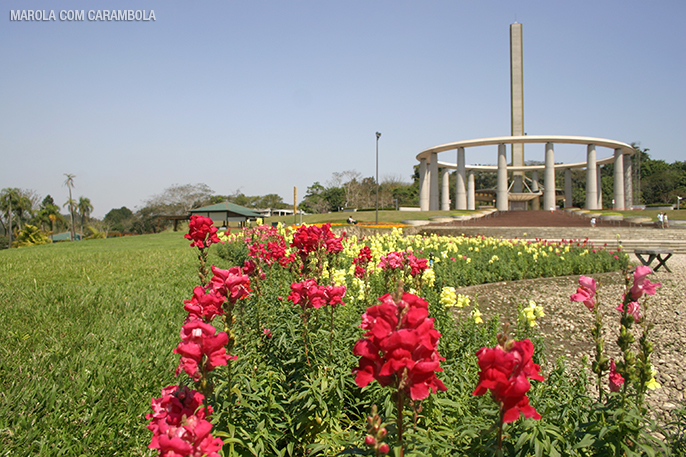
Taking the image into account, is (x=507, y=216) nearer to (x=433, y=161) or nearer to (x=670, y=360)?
(x=433, y=161)

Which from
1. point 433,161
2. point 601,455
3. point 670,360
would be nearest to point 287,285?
point 601,455

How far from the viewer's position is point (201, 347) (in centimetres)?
125

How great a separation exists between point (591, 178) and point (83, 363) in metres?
49.0

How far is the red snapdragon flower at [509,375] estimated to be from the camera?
104 cm

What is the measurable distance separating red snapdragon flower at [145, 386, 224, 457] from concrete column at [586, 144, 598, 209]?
49.2 metres

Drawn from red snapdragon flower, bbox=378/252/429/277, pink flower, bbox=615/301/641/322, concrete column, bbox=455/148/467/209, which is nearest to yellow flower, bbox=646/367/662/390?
pink flower, bbox=615/301/641/322

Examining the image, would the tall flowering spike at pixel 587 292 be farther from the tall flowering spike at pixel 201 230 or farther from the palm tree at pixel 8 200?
the palm tree at pixel 8 200

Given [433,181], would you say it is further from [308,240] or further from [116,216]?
[116,216]

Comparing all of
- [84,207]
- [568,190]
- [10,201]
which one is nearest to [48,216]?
[10,201]

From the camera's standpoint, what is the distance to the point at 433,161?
46.3 meters

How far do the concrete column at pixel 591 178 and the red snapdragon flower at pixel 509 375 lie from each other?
48.7m

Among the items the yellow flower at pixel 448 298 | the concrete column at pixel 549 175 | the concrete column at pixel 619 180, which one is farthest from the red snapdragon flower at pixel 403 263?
Answer: the concrete column at pixel 619 180

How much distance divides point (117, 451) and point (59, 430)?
0.37 m

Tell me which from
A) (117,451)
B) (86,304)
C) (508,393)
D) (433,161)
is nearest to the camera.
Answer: (508,393)
